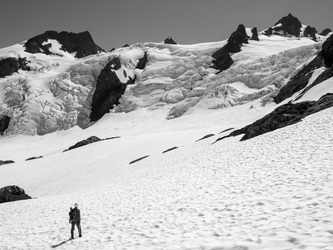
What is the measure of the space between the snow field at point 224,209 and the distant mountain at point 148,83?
59005mm

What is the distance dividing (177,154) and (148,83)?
8200cm

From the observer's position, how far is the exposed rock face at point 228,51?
354 feet

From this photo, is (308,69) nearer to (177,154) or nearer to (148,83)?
(177,154)

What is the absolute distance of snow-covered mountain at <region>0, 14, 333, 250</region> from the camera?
8.39 metres

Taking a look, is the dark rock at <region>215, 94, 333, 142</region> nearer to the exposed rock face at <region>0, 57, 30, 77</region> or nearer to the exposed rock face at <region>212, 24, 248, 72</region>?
the exposed rock face at <region>212, 24, 248, 72</region>

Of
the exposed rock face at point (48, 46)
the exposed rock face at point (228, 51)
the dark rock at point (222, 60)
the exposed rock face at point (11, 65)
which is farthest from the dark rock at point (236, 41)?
the exposed rock face at point (48, 46)

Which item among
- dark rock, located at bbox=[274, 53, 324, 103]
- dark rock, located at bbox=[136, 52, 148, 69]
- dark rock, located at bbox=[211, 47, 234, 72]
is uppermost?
dark rock, located at bbox=[136, 52, 148, 69]

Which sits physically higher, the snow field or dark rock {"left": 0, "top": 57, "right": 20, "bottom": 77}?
dark rock {"left": 0, "top": 57, "right": 20, "bottom": 77}

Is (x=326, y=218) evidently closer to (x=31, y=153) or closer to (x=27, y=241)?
(x=27, y=241)

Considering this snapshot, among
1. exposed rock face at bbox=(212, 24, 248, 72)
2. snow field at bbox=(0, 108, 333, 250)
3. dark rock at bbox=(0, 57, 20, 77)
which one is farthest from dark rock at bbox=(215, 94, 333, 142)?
dark rock at bbox=(0, 57, 20, 77)

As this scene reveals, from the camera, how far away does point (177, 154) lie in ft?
98.5

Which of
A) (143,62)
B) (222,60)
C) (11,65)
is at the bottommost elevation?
(222,60)

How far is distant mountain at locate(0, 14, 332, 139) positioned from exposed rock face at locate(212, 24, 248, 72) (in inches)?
15.0

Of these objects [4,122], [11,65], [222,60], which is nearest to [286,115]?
[222,60]
